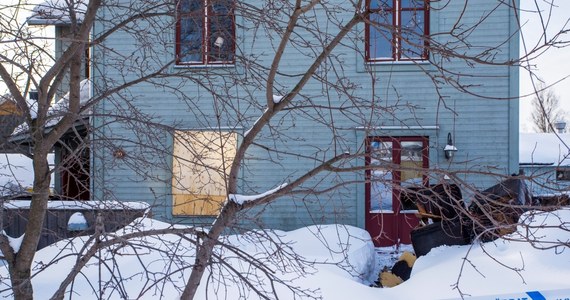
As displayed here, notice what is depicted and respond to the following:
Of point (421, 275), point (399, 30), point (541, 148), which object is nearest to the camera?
point (399, 30)

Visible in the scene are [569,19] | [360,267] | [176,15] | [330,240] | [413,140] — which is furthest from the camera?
[413,140]

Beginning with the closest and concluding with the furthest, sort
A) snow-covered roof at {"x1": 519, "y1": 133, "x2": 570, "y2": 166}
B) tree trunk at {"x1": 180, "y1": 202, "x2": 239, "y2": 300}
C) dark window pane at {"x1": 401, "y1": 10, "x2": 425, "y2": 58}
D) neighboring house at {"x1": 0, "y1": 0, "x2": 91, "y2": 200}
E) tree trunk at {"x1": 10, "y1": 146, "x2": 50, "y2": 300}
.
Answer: dark window pane at {"x1": 401, "y1": 10, "x2": 425, "y2": 58} < tree trunk at {"x1": 180, "y1": 202, "x2": 239, "y2": 300} < tree trunk at {"x1": 10, "y1": 146, "x2": 50, "y2": 300} < neighboring house at {"x1": 0, "y1": 0, "x2": 91, "y2": 200} < snow-covered roof at {"x1": 519, "y1": 133, "x2": 570, "y2": 166}

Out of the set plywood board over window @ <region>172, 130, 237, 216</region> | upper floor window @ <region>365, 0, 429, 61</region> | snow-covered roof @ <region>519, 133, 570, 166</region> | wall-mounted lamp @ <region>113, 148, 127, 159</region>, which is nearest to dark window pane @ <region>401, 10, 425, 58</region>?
upper floor window @ <region>365, 0, 429, 61</region>

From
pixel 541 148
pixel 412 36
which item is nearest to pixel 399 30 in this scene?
pixel 412 36

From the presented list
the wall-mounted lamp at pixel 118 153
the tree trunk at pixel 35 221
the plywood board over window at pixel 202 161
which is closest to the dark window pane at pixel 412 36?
the plywood board over window at pixel 202 161

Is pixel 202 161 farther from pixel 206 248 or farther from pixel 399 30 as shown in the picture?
pixel 399 30

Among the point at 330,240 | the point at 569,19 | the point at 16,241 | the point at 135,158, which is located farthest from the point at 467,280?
the point at 330,240

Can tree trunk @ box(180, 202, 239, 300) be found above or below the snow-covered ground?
above

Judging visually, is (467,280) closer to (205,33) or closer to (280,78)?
(205,33)

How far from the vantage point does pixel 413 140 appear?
11.9 m

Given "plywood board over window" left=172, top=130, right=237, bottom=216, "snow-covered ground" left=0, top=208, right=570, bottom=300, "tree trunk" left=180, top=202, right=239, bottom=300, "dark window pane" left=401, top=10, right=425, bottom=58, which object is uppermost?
"dark window pane" left=401, top=10, right=425, bottom=58

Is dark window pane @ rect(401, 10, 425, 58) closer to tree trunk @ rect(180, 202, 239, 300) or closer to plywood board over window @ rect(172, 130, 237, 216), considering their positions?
plywood board over window @ rect(172, 130, 237, 216)

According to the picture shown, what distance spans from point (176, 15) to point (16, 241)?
2031 millimetres

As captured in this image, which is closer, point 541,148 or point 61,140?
point 61,140
